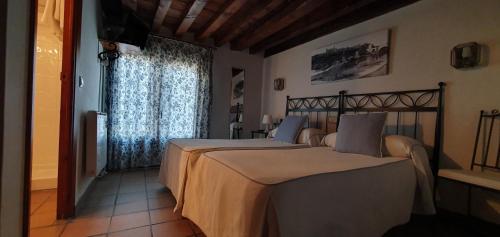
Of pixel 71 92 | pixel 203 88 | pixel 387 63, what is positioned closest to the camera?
pixel 71 92

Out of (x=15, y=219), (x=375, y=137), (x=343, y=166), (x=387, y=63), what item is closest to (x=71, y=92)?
(x=15, y=219)

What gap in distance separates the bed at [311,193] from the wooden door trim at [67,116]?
0.95m

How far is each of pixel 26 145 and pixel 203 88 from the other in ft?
9.73

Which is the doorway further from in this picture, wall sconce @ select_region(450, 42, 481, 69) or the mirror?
wall sconce @ select_region(450, 42, 481, 69)

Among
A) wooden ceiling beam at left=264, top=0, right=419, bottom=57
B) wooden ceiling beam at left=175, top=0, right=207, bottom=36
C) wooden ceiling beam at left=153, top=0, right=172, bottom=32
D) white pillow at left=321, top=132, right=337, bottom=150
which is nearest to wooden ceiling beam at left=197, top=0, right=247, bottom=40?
wooden ceiling beam at left=175, top=0, right=207, bottom=36

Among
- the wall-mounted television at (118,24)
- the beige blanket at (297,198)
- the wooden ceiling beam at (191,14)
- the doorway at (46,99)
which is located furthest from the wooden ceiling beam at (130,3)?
the beige blanket at (297,198)

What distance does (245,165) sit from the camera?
4.53 ft

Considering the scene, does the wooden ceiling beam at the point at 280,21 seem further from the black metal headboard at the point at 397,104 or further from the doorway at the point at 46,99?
the doorway at the point at 46,99

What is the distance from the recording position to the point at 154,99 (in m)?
3.50

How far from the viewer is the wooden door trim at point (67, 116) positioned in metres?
1.70

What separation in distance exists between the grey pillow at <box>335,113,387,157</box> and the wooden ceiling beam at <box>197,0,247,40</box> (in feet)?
6.26

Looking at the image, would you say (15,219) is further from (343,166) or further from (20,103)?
(343,166)

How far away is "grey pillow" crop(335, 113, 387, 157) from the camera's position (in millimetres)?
2010

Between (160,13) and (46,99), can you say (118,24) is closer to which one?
(160,13)
